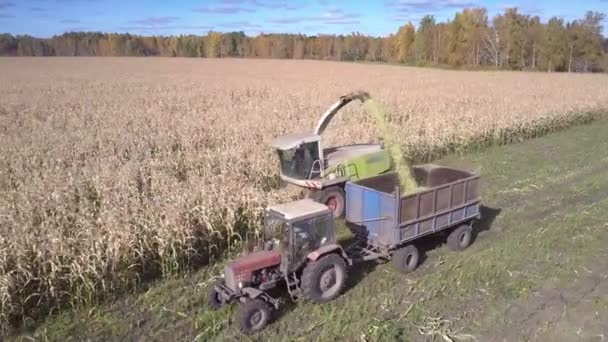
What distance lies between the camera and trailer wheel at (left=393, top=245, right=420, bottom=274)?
24.1 ft

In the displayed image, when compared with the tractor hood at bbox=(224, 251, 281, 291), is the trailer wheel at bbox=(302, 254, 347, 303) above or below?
below

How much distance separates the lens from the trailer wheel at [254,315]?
574 cm

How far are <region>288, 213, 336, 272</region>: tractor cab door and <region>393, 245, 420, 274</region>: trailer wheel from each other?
4.10 feet

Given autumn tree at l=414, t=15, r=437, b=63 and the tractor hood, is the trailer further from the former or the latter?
autumn tree at l=414, t=15, r=437, b=63

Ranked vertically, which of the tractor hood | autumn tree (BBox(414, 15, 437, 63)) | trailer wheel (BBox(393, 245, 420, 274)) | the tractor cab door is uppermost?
autumn tree (BBox(414, 15, 437, 63))

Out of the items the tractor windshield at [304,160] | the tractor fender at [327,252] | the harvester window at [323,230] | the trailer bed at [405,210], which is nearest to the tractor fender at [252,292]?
the tractor fender at [327,252]

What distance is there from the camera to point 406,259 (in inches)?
292

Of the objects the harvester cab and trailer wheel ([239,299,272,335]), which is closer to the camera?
trailer wheel ([239,299,272,335])

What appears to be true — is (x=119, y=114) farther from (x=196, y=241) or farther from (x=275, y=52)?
(x=275, y=52)

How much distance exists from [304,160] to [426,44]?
8715cm

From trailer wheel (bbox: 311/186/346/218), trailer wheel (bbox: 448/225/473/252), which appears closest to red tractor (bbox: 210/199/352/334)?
trailer wheel (bbox: 448/225/473/252)

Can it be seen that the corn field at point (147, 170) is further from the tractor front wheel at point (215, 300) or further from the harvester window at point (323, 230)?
the harvester window at point (323, 230)

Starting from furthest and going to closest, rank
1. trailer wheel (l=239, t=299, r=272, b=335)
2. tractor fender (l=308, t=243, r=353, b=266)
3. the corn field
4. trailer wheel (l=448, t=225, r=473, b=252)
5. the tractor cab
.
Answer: trailer wheel (l=448, t=225, r=473, b=252) → the corn field → tractor fender (l=308, t=243, r=353, b=266) → the tractor cab → trailer wheel (l=239, t=299, r=272, b=335)

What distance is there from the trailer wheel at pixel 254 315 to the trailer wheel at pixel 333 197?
3786 millimetres
